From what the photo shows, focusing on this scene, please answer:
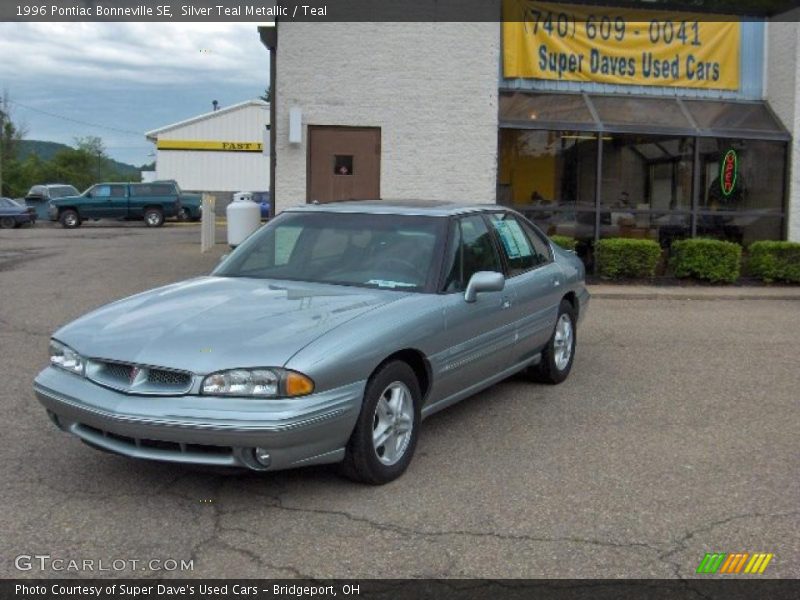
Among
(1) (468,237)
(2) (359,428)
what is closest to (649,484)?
(2) (359,428)

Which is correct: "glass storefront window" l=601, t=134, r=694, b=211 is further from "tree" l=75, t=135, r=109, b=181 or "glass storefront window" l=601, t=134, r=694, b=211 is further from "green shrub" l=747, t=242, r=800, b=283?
"tree" l=75, t=135, r=109, b=181

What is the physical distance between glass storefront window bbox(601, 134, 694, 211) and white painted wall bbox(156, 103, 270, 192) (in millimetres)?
39856

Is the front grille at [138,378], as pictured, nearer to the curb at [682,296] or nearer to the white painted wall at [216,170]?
the curb at [682,296]

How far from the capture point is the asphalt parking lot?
383 cm

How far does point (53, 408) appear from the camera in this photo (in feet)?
14.9

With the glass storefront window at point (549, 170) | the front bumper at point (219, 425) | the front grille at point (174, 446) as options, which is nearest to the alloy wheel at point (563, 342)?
the front bumper at point (219, 425)

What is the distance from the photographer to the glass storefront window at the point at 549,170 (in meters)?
14.4

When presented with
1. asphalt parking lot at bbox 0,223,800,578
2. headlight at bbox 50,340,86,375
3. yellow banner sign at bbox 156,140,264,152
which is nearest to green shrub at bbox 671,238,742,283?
asphalt parking lot at bbox 0,223,800,578

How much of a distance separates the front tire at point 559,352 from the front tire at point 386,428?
90.3 inches

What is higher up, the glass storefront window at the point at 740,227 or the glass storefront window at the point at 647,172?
the glass storefront window at the point at 647,172

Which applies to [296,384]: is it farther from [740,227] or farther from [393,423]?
[740,227]

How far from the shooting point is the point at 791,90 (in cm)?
1488

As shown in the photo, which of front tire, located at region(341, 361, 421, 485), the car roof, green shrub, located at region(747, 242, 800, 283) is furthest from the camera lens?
green shrub, located at region(747, 242, 800, 283)
